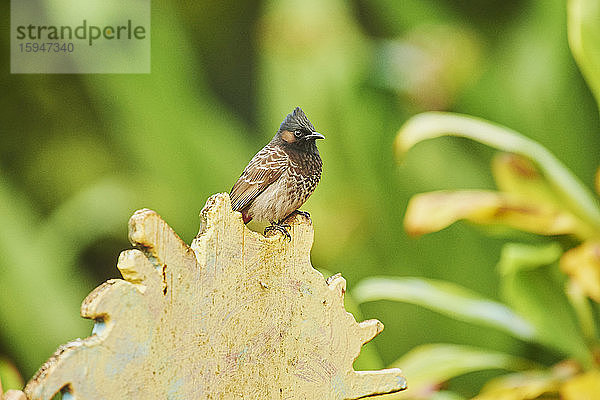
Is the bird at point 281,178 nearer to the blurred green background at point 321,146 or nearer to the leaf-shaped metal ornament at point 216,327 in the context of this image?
the leaf-shaped metal ornament at point 216,327

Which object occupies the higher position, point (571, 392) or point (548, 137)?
point (548, 137)

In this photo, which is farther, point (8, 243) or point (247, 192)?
point (8, 243)

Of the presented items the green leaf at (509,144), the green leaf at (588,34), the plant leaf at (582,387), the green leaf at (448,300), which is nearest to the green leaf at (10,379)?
the green leaf at (448,300)

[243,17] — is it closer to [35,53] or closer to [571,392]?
[35,53]

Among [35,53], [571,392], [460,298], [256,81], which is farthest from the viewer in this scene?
[256,81]

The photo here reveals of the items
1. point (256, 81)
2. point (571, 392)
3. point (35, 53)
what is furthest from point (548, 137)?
point (35, 53)

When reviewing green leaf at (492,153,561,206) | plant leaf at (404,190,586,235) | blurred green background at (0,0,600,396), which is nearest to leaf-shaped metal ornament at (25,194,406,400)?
plant leaf at (404,190,586,235)

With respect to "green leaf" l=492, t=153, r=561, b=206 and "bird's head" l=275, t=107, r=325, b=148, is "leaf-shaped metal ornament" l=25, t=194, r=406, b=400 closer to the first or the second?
"bird's head" l=275, t=107, r=325, b=148
